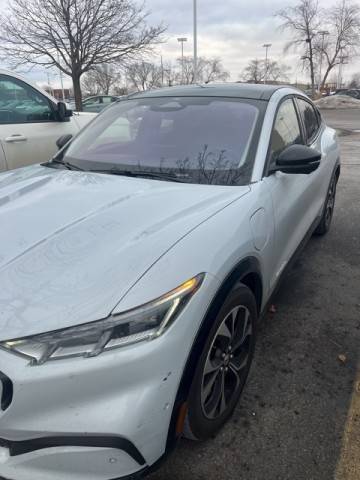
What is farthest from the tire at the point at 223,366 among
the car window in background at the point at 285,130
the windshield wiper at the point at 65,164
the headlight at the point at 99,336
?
the windshield wiper at the point at 65,164

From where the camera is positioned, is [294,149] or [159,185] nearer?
[159,185]

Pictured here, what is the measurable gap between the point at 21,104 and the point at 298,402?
13.4 ft

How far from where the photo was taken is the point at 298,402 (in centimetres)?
238

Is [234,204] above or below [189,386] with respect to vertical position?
above

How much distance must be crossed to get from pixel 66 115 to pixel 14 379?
163 inches

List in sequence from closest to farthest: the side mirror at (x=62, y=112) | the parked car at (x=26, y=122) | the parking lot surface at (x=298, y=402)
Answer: the parking lot surface at (x=298, y=402) < the parked car at (x=26, y=122) < the side mirror at (x=62, y=112)

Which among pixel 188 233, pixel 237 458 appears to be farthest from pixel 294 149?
pixel 237 458

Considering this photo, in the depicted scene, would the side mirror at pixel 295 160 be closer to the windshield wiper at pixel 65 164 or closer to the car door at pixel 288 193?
the car door at pixel 288 193

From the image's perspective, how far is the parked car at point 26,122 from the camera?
4.47m

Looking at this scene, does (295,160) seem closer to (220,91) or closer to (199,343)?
(220,91)

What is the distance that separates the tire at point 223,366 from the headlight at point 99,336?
1.00ft

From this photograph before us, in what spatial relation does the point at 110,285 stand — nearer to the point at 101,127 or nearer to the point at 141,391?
the point at 141,391

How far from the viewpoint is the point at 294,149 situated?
2.66 m

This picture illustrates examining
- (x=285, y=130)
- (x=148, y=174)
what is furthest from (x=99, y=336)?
(x=285, y=130)
